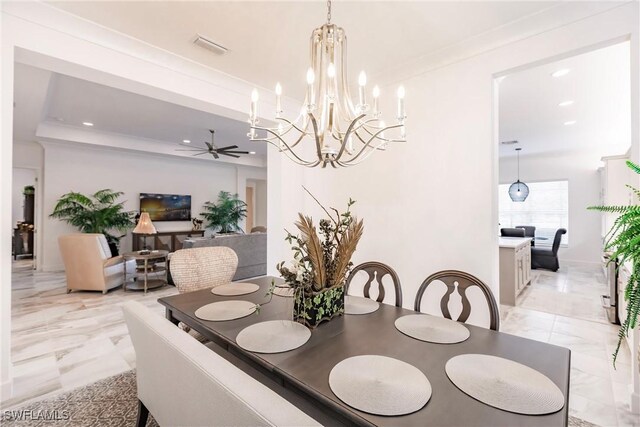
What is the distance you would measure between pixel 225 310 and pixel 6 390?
5.73ft

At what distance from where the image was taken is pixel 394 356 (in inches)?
45.4

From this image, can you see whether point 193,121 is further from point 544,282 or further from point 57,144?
point 544,282

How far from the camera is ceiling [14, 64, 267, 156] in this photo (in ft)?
11.8

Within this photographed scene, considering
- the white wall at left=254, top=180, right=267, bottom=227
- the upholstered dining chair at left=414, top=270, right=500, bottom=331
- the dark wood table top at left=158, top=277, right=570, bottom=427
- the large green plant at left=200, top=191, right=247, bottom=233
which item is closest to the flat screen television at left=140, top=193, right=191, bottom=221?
the large green plant at left=200, top=191, right=247, bottom=233

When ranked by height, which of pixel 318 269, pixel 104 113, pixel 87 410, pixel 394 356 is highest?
pixel 104 113

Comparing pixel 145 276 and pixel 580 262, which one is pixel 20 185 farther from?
pixel 580 262

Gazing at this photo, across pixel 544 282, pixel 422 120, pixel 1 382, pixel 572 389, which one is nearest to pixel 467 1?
pixel 422 120

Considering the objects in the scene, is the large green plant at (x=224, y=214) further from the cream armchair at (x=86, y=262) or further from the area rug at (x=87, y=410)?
the area rug at (x=87, y=410)

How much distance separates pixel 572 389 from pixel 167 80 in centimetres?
418

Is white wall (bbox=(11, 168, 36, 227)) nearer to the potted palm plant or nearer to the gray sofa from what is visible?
the potted palm plant

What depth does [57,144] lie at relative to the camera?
6043 millimetres

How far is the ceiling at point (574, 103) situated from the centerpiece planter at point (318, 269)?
277 cm

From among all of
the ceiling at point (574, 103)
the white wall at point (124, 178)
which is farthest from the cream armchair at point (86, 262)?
the ceiling at point (574, 103)

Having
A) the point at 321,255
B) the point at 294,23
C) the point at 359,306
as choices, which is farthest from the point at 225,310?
the point at 294,23
